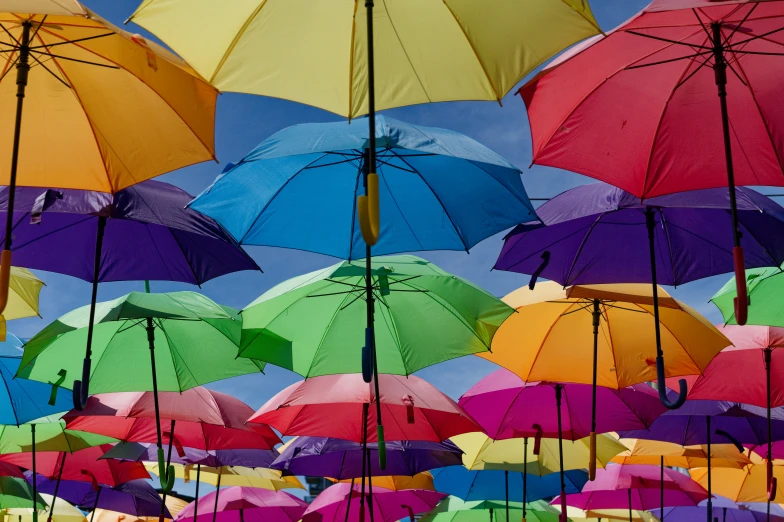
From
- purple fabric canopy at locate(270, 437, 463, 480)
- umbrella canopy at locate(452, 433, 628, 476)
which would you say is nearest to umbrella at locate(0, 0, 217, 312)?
purple fabric canopy at locate(270, 437, 463, 480)

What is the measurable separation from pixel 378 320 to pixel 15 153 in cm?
383

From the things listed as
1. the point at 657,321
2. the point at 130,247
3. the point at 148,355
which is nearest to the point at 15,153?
the point at 130,247

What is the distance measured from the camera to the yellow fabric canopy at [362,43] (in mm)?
4223

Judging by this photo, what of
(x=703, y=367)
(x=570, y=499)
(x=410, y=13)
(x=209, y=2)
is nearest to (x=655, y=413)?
(x=703, y=367)

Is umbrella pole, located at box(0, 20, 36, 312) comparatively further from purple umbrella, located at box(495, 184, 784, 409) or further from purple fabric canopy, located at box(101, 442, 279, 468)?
purple fabric canopy, located at box(101, 442, 279, 468)

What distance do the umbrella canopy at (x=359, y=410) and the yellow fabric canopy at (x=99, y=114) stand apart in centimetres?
325

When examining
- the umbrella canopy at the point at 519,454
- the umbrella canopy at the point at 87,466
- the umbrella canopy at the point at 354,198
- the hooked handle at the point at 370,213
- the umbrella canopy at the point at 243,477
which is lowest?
the umbrella canopy at the point at 243,477

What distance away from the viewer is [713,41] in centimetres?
420

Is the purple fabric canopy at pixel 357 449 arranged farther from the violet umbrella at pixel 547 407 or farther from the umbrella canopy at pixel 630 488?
the umbrella canopy at pixel 630 488

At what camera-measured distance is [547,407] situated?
848 cm

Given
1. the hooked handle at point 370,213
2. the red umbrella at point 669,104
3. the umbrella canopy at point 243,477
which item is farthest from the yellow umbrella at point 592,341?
the umbrella canopy at point 243,477

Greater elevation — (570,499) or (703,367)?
(703,367)

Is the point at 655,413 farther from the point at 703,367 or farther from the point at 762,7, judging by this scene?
the point at 762,7

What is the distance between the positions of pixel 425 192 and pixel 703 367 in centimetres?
292
